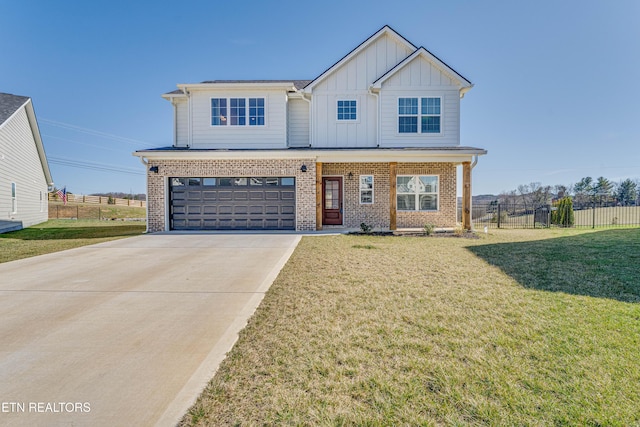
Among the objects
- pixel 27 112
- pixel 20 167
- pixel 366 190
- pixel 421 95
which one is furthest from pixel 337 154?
pixel 27 112

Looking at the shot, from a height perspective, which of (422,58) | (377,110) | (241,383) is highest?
(422,58)

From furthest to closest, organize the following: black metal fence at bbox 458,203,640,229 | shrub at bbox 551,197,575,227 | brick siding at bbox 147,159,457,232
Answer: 1. black metal fence at bbox 458,203,640,229
2. shrub at bbox 551,197,575,227
3. brick siding at bbox 147,159,457,232

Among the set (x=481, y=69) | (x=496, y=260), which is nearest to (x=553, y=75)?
(x=481, y=69)

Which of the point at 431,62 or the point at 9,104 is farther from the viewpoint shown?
the point at 9,104

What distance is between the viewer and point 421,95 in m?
14.3

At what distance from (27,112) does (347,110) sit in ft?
62.7

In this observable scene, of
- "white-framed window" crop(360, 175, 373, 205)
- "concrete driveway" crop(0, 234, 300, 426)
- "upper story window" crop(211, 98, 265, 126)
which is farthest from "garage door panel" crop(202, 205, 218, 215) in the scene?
"white-framed window" crop(360, 175, 373, 205)

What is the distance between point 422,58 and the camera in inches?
559

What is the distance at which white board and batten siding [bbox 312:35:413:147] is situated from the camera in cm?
1452

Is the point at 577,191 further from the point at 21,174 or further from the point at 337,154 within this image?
the point at 21,174

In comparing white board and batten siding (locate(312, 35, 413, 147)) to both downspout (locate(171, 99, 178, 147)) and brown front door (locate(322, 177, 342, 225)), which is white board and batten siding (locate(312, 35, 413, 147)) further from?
downspout (locate(171, 99, 178, 147))

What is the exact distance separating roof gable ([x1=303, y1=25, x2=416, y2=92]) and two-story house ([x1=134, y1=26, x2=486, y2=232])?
0.05 meters

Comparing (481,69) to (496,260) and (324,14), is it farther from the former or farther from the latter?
(496,260)

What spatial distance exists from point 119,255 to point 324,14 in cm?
1352
